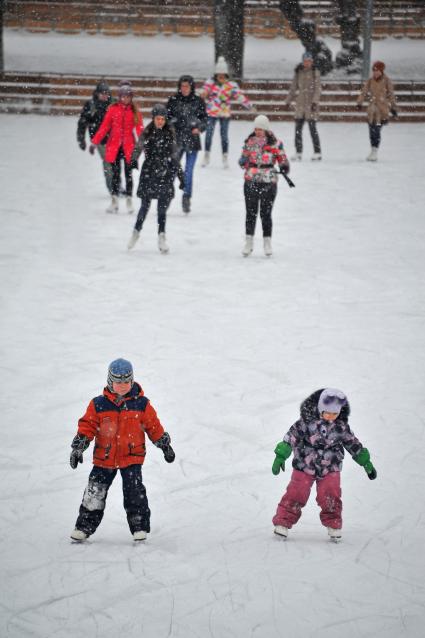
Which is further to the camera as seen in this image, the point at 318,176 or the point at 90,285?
the point at 318,176

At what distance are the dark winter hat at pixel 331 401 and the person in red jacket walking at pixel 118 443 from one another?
2.36 ft

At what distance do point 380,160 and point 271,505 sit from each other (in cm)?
1087

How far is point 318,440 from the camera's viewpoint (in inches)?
176

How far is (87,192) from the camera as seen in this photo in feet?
41.4

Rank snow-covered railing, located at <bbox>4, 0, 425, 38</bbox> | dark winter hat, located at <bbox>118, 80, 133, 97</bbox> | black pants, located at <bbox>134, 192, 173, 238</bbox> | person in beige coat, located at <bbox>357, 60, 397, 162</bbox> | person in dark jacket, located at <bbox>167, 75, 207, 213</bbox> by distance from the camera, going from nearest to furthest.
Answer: black pants, located at <bbox>134, 192, 173, 238</bbox>
dark winter hat, located at <bbox>118, 80, 133, 97</bbox>
person in dark jacket, located at <bbox>167, 75, 207, 213</bbox>
person in beige coat, located at <bbox>357, 60, 397, 162</bbox>
snow-covered railing, located at <bbox>4, 0, 425, 38</bbox>

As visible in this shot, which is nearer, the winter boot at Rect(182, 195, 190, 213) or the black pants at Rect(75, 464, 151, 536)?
the black pants at Rect(75, 464, 151, 536)

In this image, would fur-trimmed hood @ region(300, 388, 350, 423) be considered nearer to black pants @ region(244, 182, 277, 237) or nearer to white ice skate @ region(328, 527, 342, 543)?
white ice skate @ region(328, 527, 342, 543)

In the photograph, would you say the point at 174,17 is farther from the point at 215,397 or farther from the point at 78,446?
the point at 78,446

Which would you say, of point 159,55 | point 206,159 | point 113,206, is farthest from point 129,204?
point 159,55

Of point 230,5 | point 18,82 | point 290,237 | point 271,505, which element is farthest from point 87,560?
point 230,5

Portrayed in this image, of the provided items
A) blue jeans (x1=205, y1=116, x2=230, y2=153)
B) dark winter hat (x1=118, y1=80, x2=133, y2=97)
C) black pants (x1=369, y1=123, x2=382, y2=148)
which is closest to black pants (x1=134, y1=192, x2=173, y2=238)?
dark winter hat (x1=118, y1=80, x2=133, y2=97)

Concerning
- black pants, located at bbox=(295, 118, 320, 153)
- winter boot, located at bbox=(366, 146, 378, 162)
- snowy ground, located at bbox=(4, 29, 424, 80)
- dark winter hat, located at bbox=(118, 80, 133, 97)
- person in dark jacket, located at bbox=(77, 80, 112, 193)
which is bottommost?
winter boot, located at bbox=(366, 146, 378, 162)

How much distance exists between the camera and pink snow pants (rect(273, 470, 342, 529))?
4539 millimetres

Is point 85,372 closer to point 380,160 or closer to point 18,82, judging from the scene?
point 380,160
